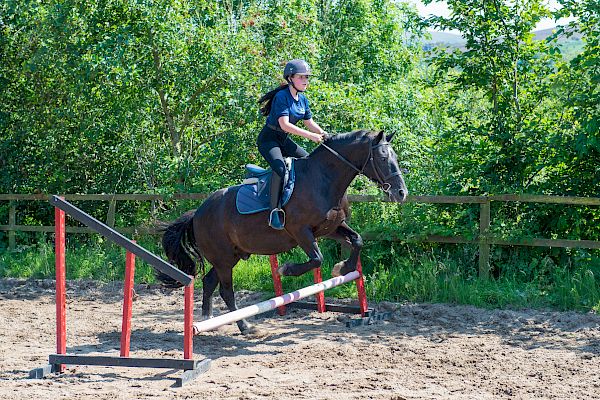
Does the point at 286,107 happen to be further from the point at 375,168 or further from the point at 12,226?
the point at 12,226

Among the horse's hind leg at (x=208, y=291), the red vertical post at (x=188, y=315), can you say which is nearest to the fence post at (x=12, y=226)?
the horse's hind leg at (x=208, y=291)

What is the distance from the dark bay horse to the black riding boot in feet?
0.27

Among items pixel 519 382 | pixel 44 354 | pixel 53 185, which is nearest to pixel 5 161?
pixel 53 185

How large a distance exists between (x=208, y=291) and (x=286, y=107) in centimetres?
251

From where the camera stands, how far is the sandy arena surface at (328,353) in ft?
19.0

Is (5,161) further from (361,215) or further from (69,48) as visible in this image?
(361,215)

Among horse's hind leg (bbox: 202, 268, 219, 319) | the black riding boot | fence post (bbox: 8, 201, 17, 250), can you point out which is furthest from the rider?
fence post (bbox: 8, 201, 17, 250)

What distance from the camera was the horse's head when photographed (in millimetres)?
7426

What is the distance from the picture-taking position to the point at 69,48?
546 inches

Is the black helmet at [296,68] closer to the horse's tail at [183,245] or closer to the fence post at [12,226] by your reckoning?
the horse's tail at [183,245]

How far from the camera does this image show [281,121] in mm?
7566

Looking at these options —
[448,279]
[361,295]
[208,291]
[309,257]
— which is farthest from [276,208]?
[448,279]

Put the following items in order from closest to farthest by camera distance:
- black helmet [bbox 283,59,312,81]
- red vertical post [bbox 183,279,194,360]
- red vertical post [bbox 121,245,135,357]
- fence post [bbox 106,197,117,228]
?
red vertical post [bbox 183,279,194,360]
red vertical post [bbox 121,245,135,357]
black helmet [bbox 283,59,312,81]
fence post [bbox 106,197,117,228]

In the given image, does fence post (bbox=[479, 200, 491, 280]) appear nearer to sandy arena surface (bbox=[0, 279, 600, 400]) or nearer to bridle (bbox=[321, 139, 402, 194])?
sandy arena surface (bbox=[0, 279, 600, 400])
